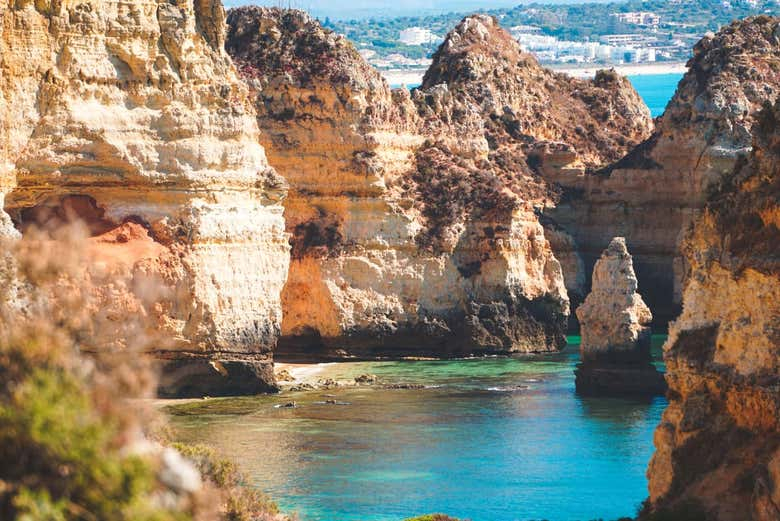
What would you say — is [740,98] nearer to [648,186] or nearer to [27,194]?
[648,186]

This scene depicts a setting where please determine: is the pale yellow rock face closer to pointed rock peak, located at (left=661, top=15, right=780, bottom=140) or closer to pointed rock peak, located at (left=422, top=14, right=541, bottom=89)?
pointed rock peak, located at (left=661, top=15, right=780, bottom=140)

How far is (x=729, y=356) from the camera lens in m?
29.3

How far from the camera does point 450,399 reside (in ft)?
178

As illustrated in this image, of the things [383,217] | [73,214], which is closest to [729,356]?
[73,214]

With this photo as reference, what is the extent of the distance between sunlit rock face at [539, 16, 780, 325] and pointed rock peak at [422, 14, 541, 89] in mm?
5043

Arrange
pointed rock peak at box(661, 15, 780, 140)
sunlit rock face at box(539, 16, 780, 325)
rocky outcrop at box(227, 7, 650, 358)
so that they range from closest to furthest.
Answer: rocky outcrop at box(227, 7, 650, 358)
pointed rock peak at box(661, 15, 780, 140)
sunlit rock face at box(539, 16, 780, 325)

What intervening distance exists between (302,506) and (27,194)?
12464 mm

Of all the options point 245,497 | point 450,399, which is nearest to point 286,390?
point 450,399

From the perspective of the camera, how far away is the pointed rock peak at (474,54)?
261ft

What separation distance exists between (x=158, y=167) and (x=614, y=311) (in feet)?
41.6

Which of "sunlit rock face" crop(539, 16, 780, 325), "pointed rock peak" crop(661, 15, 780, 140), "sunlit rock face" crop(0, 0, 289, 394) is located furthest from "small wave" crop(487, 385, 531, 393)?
"pointed rock peak" crop(661, 15, 780, 140)

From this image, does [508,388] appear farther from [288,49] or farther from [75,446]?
[75,446]

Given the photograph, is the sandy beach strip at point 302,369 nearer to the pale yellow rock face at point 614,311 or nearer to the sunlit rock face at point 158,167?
the sunlit rock face at point 158,167

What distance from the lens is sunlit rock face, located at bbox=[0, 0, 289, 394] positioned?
46.8 meters
